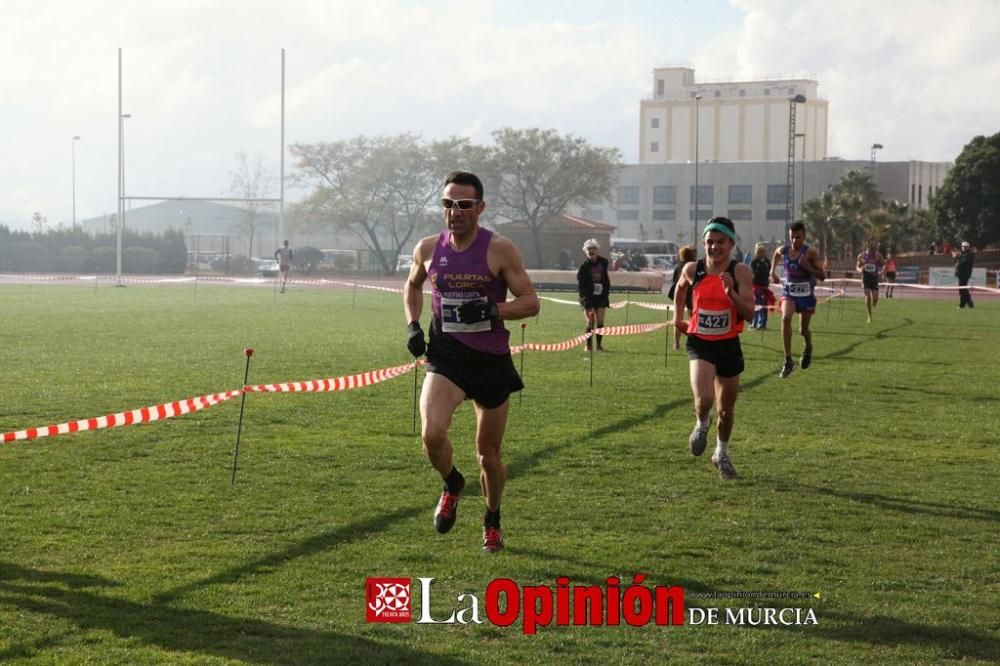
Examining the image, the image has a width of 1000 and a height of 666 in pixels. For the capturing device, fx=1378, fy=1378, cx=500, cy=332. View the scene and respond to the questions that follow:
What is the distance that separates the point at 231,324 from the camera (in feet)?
Answer: 102

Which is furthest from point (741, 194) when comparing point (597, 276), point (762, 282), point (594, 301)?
point (594, 301)

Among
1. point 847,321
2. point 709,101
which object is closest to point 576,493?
point 847,321

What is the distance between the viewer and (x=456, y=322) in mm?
7801

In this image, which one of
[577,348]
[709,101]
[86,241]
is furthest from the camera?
[709,101]

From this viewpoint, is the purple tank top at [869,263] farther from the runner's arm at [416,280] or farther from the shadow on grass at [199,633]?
the shadow on grass at [199,633]

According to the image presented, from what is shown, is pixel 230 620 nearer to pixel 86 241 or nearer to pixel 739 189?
pixel 86 241

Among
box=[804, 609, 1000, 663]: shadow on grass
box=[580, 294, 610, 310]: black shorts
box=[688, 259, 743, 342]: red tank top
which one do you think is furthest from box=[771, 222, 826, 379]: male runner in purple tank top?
box=[804, 609, 1000, 663]: shadow on grass

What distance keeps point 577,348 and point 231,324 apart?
400 inches

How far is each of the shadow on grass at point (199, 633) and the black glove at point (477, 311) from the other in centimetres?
215

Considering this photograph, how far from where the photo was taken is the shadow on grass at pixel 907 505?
9.23 metres

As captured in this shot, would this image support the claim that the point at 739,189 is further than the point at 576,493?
Yes

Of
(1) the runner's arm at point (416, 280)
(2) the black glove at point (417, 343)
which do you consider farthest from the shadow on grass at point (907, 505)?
(2) the black glove at point (417, 343)

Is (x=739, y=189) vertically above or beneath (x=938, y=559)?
above

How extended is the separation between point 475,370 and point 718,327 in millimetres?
3456
